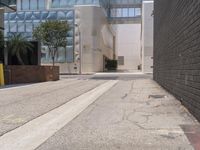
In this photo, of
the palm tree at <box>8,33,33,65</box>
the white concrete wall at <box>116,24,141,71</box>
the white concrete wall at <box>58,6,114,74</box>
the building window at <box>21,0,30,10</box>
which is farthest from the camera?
the white concrete wall at <box>116,24,141,71</box>

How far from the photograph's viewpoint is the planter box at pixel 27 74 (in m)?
33.4

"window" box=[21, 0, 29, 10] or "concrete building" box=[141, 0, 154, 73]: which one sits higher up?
"window" box=[21, 0, 29, 10]

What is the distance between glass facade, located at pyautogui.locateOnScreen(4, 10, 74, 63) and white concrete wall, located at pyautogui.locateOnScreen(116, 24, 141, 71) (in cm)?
3868

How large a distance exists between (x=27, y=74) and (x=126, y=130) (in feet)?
85.8

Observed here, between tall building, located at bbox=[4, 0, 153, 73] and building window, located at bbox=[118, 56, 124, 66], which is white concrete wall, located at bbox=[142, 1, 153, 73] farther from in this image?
building window, located at bbox=[118, 56, 124, 66]

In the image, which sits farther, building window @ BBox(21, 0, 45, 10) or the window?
the window

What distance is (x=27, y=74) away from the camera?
35.2 m

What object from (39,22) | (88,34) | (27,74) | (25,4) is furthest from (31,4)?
(27,74)

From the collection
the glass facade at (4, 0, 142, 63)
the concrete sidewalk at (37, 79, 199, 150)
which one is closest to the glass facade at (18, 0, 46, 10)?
the glass facade at (4, 0, 142, 63)

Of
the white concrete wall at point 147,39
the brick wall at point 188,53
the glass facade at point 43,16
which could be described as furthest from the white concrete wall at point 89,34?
the brick wall at point 188,53

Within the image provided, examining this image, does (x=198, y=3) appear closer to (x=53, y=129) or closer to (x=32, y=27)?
(x=53, y=129)

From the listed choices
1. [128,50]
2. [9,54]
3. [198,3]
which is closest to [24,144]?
[198,3]

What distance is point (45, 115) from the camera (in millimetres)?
12820

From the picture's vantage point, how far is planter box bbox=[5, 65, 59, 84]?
110 ft
